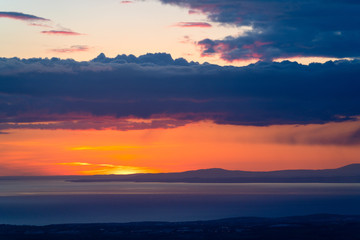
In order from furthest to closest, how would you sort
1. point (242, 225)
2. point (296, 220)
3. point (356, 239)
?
1. point (296, 220)
2. point (242, 225)
3. point (356, 239)

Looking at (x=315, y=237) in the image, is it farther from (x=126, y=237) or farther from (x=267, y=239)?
(x=126, y=237)

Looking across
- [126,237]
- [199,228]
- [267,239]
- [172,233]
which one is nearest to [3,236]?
[126,237]

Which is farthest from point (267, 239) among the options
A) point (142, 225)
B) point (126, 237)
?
point (142, 225)

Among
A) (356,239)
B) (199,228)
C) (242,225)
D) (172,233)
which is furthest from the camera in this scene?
(242,225)

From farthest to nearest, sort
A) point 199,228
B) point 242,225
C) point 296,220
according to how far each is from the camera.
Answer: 1. point 296,220
2. point 242,225
3. point 199,228

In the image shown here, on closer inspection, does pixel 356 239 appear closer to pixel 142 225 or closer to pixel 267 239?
pixel 267 239

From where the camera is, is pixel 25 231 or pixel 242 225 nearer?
pixel 25 231
